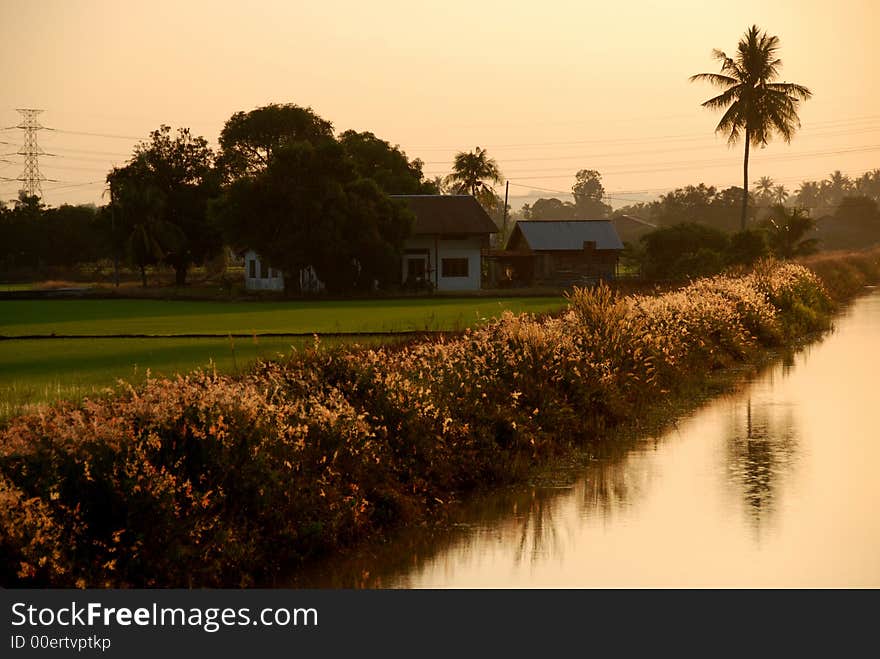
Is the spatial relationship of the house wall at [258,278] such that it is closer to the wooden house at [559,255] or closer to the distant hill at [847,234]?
the wooden house at [559,255]

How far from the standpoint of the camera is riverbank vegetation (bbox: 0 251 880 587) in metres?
9.27

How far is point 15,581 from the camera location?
8.78 m

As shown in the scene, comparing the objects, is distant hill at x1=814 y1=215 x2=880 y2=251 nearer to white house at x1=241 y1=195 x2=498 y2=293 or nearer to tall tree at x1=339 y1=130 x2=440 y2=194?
tall tree at x1=339 y1=130 x2=440 y2=194

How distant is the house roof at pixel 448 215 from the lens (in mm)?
75750

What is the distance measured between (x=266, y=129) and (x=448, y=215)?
79.7 feet

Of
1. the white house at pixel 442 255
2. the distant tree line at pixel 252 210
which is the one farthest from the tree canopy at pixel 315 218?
the white house at pixel 442 255

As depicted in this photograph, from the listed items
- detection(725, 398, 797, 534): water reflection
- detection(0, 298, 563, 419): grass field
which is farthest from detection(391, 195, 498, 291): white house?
detection(725, 398, 797, 534): water reflection

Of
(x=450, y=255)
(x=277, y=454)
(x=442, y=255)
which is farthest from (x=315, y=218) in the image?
(x=277, y=454)

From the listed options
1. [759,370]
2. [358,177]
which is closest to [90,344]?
[759,370]

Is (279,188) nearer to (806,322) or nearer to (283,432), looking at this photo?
(806,322)

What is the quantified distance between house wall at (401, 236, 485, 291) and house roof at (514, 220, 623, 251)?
6050 mm

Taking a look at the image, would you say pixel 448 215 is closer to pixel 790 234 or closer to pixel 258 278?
pixel 258 278

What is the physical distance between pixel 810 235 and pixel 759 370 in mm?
145426

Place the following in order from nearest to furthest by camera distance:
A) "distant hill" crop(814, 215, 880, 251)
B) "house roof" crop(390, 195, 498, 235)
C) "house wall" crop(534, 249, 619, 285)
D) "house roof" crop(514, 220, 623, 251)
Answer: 1. "house roof" crop(390, 195, 498, 235)
2. "house wall" crop(534, 249, 619, 285)
3. "house roof" crop(514, 220, 623, 251)
4. "distant hill" crop(814, 215, 880, 251)
